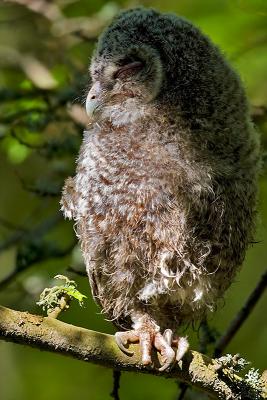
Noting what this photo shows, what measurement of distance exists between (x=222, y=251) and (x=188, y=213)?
0.25 meters

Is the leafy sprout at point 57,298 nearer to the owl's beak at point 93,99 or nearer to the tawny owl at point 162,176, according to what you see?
the tawny owl at point 162,176

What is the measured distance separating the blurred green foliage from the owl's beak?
47 cm

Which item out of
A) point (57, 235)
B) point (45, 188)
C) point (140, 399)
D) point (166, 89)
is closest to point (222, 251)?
point (166, 89)

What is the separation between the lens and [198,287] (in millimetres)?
3666

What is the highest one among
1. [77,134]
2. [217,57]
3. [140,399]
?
[217,57]

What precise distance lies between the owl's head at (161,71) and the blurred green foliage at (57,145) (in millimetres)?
513

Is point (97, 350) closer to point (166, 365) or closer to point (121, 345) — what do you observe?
point (121, 345)

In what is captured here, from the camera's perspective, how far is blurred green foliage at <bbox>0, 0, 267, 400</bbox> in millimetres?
4816

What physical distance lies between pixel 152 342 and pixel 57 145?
6.20 feet

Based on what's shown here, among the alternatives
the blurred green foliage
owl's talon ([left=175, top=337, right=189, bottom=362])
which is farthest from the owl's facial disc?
owl's talon ([left=175, top=337, right=189, bottom=362])

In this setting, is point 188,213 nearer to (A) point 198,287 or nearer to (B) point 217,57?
(A) point 198,287

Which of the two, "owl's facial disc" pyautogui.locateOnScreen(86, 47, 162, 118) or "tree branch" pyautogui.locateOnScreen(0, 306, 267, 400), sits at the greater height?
"owl's facial disc" pyautogui.locateOnScreen(86, 47, 162, 118)

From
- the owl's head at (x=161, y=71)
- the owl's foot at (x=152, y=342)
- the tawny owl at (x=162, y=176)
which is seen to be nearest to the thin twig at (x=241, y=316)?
the tawny owl at (x=162, y=176)

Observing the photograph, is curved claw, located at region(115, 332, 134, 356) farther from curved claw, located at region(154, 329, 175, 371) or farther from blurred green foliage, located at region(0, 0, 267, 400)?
blurred green foliage, located at region(0, 0, 267, 400)
